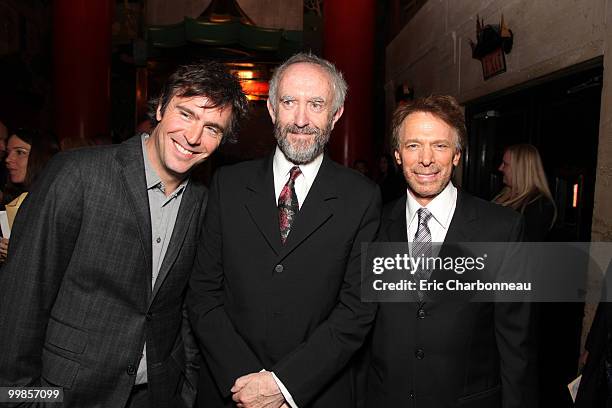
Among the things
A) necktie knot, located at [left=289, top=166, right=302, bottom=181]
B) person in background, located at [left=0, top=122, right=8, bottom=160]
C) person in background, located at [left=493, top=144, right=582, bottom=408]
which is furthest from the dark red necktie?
person in background, located at [left=0, top=122, right=8, bottom=160]

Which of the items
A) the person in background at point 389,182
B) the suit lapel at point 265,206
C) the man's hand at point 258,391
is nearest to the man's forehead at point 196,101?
the suit lapel at point 265,206

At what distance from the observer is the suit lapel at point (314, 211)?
1597mm

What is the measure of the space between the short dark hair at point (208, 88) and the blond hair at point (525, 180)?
2310mm

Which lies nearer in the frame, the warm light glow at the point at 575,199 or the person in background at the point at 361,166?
the warm light glow at the point at 575,199

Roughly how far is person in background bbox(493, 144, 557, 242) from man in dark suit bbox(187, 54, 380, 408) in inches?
79.2

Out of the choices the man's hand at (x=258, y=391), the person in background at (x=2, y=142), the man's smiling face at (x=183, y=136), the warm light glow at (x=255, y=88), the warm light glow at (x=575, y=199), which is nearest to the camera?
the man's hand at (x=258, y=391)

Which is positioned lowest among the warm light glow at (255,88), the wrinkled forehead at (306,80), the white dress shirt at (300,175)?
the white dress shirt at (300,175)

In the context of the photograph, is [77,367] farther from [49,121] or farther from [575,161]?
[49,121]

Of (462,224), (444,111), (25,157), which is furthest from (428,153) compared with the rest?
(25,157)

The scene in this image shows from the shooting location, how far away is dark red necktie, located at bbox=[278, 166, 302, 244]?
5.42ft

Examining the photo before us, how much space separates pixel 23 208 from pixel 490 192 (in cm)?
490

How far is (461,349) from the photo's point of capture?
62.2 inches

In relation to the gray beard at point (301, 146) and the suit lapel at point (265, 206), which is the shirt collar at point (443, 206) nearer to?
the gray beard at point (301, 146)

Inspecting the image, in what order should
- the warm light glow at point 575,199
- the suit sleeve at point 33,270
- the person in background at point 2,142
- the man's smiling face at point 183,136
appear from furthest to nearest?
the person in background at point 2,142, the warm light glow at point 575,199, the man's smiling face at point 183,136, the suit sleeve at point 33,270
